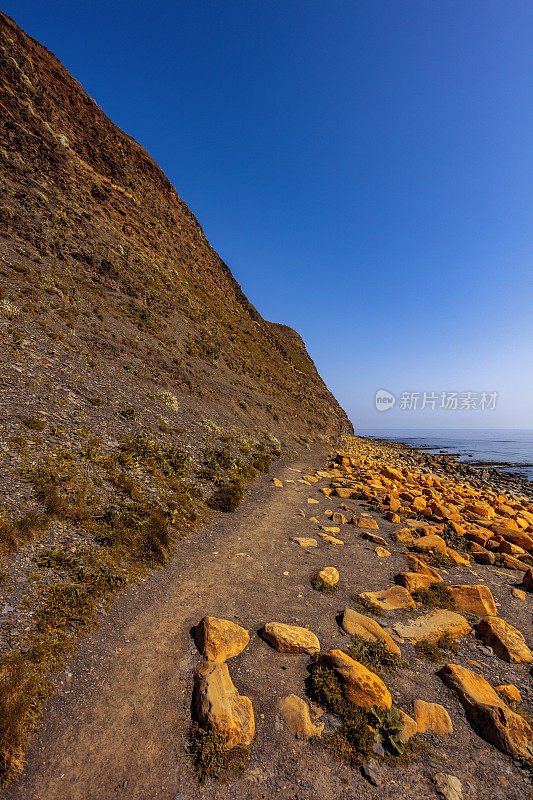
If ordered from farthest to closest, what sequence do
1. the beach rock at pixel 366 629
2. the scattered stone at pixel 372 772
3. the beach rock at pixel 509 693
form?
the beach rock at pixel 366 629 → the beach rock at pixel 509 693 → the scattered stone at pixel 372 772

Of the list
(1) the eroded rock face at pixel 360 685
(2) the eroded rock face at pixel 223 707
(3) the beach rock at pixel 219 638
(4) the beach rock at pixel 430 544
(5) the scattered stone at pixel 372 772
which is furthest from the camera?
(4) the beach rock at pixel 430 544

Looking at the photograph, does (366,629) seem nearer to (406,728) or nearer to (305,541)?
(406,728)

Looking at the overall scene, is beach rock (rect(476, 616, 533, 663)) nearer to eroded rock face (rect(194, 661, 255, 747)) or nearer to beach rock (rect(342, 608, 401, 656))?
beach rock (rect(342, 608, 401, 656))

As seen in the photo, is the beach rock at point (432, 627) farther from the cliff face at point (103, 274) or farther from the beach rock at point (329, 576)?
the cliff face at point (103, 274)

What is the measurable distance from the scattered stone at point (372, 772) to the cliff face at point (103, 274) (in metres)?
15.4

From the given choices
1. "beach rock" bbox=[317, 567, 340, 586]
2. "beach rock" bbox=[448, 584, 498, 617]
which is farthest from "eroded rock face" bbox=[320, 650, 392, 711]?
"beach rock" bbox=[448, 584, 498, 617]

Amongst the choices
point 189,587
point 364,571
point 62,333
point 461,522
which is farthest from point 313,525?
point 62,333

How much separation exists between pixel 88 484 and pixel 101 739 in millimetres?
7491

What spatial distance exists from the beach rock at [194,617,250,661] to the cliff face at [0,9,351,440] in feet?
39.3

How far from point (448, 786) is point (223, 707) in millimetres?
3463

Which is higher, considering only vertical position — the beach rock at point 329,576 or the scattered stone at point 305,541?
the beach rock at point 329,576

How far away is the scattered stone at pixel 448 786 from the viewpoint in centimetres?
420

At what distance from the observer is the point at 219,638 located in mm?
6359

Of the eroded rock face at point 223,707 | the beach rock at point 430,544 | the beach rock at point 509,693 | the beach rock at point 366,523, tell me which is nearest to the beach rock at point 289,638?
the eroded rock face at point 223,707
